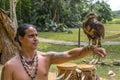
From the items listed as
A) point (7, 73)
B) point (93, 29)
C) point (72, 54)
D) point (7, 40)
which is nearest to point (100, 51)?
point (93, 29)

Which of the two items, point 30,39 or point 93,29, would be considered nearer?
point 93,29

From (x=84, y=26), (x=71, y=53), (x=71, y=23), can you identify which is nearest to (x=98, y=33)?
(x=84, y=26)

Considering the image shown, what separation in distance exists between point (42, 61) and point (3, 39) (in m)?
6.77

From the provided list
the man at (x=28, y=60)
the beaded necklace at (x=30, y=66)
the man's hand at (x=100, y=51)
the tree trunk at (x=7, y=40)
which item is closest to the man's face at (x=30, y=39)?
the man at (x=28, y=60)

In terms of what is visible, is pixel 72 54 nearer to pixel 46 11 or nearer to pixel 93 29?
pixel 93 29

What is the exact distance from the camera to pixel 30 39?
7.12 ft

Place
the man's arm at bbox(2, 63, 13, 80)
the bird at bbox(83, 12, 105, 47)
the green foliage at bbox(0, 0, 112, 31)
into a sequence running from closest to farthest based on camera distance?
the bird at bbox(83, 12, 105, 47)
the man's arm at bbox(2, 63, 13, 80)
the green foliage at bbox(0, 0, 112, 31)

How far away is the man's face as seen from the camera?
216 cm

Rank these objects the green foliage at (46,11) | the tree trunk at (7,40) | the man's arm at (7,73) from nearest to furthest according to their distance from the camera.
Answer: the man's arm at (7,73)
the tree trunk at (7,40)
the green foliage at (46,11)

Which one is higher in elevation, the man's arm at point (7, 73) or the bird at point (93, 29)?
the bird at point (93, 29)

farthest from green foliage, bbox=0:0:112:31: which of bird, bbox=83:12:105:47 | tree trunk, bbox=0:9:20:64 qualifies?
bird, bbox=83:12:105:47

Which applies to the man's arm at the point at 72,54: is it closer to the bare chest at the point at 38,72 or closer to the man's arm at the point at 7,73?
the bare chest at the point at 38,72

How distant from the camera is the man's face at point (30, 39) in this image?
2.16 metres

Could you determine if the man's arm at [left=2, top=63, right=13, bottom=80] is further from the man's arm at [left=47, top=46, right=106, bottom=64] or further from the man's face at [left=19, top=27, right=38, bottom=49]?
the man's arm at [left=47, top=46, right=106, bottom=64]
